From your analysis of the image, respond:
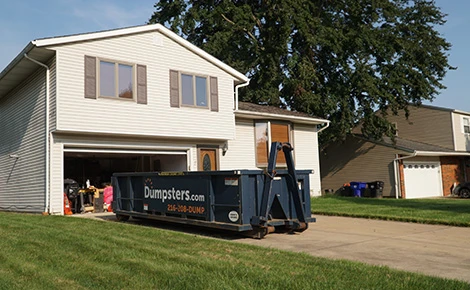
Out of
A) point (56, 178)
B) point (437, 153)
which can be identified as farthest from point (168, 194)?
point (437, 153)

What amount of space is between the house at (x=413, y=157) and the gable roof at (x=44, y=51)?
529 inches

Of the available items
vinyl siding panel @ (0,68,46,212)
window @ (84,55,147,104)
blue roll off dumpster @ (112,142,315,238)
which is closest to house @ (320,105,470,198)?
window @ (84,55,147,104)

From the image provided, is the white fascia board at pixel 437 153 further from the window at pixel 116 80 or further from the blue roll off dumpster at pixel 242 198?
the blue roll off dumpster at pixel 242 198

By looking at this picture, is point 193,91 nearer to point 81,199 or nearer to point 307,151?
point 81,199

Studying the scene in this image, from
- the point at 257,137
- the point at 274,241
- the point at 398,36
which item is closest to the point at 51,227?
the point at 274,241

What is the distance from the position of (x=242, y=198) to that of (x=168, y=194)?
2.63 meters

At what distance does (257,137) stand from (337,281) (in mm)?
15329

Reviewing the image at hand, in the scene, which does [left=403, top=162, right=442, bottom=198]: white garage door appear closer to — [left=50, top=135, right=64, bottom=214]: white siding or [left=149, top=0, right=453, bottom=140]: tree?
[left=149, top=0, right=453, bottom=140]: tree

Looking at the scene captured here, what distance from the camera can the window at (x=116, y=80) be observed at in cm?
1491

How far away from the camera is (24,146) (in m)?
16.6

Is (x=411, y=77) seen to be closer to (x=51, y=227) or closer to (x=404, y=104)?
(x=404, y=104)


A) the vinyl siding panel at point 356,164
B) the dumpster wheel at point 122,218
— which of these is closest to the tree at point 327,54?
the vinyl siding panel at point 356,164

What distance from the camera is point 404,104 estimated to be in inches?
1116

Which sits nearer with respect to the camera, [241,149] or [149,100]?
[149,100]
